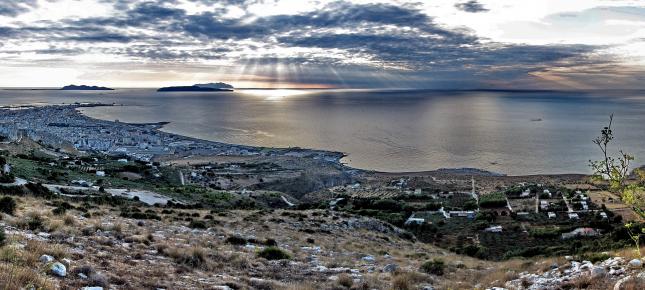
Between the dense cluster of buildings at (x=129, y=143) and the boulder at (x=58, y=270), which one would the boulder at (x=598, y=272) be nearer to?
the boulder at (x=58, y=270)

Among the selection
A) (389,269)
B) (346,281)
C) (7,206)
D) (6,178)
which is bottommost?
(389,269)

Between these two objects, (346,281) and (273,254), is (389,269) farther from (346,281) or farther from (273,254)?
(273,254)

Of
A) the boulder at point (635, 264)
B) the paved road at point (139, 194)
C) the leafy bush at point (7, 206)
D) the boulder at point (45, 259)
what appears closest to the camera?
the boulder at point (45, 259)

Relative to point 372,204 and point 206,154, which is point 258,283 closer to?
point 372,204

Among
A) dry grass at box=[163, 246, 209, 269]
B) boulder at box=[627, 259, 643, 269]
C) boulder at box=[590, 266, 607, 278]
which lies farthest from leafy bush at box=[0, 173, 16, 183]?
boulder at box=[627, 259, 643, 269]

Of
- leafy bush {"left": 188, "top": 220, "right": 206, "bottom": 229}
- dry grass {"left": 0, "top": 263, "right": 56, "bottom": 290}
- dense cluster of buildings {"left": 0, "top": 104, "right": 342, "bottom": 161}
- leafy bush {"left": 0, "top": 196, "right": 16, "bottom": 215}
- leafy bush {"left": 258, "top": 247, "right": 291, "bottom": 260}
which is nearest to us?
dry grass {"left": 0, "top": 263, "right": 56, "bottom": 290}

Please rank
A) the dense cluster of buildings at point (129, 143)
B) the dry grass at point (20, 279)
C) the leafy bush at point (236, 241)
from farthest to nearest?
the dense cluster of buildings at point (129, 143)
the leafy bush at point (236, 241)
the dry grass at point (20, 279)

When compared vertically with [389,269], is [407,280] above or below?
above

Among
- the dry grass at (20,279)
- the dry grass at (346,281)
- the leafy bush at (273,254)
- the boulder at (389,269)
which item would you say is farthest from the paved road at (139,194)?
the dry grass at (20,279)

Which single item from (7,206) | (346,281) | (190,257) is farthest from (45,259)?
(7,206)

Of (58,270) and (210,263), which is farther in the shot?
(210,263)

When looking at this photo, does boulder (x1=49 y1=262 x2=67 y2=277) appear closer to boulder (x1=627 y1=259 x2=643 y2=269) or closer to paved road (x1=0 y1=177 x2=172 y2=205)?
boulder (x1=627 y1=259 x2=643 y2=269)

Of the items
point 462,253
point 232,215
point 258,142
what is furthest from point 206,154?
point 462,253

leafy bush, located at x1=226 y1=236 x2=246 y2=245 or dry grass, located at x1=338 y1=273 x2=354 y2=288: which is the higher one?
dry grass, located at x1=338 y1=273 x2=354 y2=288
